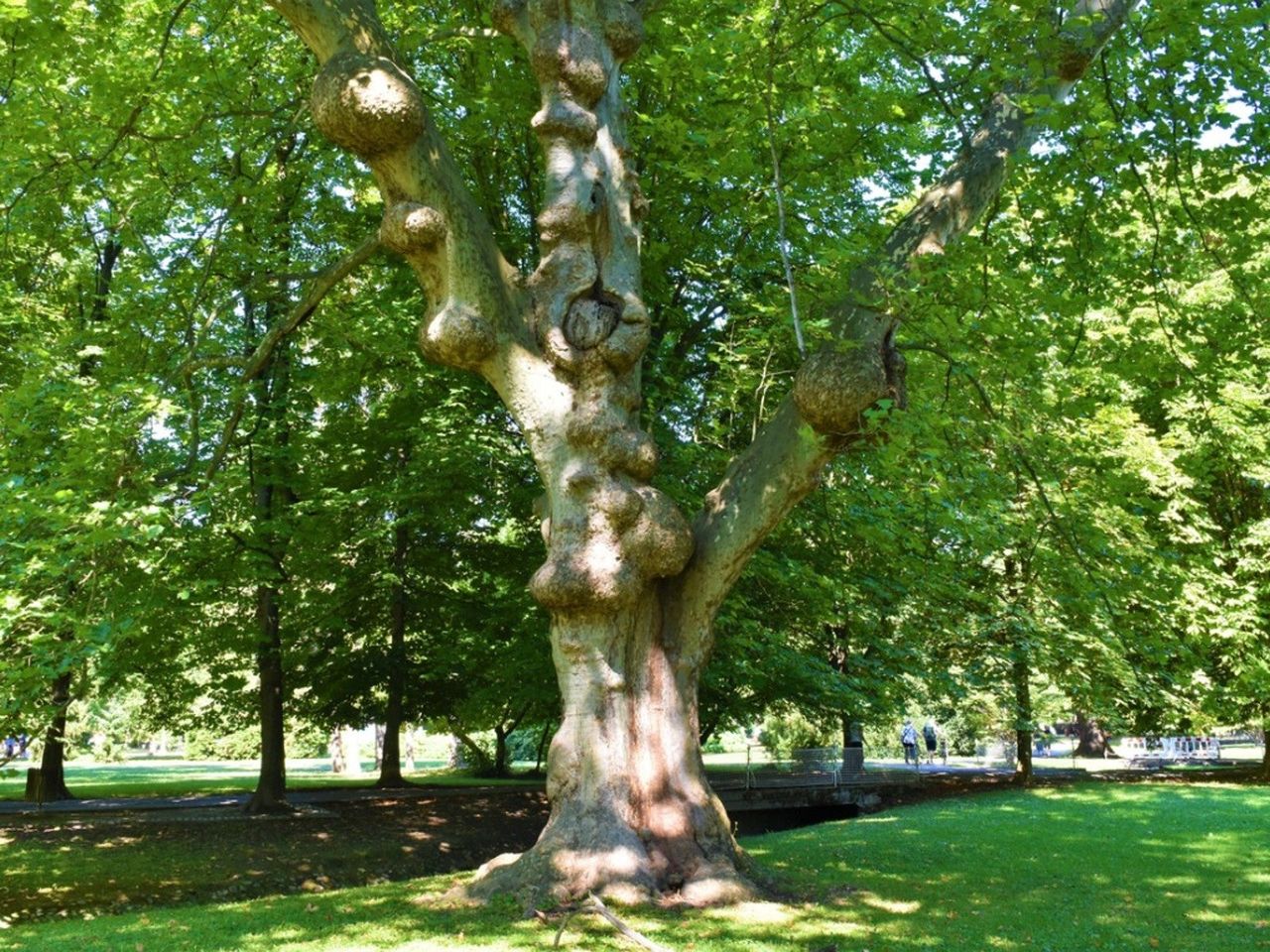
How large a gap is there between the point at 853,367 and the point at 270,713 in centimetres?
1386

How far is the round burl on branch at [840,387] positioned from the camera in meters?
7.00

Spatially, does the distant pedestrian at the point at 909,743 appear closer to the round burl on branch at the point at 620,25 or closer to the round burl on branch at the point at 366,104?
the round burl on branch at the point at 620,25

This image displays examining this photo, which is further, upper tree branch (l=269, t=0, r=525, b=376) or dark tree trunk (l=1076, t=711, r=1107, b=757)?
dark tree trunk (l=1076, t=711, r=1107, b=757)

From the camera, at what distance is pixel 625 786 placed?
23.7 feet

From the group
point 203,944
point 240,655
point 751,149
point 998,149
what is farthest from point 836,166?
point 240,655

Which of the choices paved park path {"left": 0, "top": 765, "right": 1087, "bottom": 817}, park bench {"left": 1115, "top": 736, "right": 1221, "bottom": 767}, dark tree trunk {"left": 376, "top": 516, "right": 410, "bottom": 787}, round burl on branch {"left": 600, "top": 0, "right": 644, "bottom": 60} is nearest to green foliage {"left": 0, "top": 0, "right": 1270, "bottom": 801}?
dark tree trunk {"left": 376, "top": 516, "right": 410, "bottom": 787}

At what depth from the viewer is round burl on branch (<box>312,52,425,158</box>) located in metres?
7.30

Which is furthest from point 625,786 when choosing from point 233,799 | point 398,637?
point 233,799

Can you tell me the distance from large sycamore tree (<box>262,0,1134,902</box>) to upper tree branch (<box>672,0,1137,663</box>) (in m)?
0.02

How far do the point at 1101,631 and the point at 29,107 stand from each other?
50.3ft

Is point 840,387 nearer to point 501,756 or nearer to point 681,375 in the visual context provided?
point 681,375

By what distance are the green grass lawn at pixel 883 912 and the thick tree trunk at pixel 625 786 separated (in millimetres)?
377

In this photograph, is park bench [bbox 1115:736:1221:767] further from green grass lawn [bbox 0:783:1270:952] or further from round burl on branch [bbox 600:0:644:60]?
round burl on branch [bbox 600:0:644:60]

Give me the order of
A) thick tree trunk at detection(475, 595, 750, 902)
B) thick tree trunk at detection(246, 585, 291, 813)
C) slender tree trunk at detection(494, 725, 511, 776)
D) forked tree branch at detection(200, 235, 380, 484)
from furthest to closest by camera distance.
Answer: slender tree trunk at detection(494, 725, 511, 776), thick tree trunk at detection(246, 585, 291, 813), forked tree branch at detection(200, 235, 380, 484), thick tree trunk at detection(475, 595, 750, 902)
